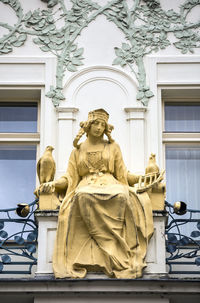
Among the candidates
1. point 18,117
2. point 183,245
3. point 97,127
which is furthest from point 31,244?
point 18,117

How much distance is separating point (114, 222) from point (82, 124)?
1.50 meters

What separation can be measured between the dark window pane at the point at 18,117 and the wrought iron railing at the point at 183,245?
266cm

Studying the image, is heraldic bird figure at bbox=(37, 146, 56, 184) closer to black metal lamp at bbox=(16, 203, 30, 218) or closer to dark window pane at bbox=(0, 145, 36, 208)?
black metal lamp at bbox=(16, 203, 30, 218)

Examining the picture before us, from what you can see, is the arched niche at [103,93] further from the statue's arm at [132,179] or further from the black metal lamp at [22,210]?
the black metal lamp at [22,210]

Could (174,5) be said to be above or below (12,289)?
above

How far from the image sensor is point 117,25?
1401cm

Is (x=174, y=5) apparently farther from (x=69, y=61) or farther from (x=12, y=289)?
(x=12, y=289)

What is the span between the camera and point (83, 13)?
14.1 metres

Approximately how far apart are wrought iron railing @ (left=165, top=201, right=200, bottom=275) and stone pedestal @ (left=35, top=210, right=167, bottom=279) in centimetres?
31

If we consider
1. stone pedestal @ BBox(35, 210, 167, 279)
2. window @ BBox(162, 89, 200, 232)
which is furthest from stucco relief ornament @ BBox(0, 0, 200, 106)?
stone pedestal @ BBox(35, 210, 167, 279)

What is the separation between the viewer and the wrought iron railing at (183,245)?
11.8 m

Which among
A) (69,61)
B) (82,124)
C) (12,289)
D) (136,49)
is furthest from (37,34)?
(12,289)

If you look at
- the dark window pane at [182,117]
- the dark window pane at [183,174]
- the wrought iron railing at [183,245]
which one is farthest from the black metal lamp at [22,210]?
the dark window pane at [182,117]

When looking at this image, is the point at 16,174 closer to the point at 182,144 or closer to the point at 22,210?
the point at 22,210
